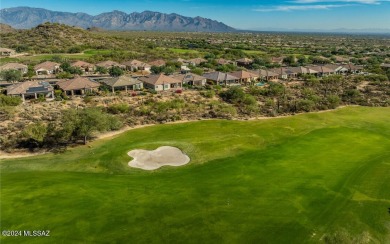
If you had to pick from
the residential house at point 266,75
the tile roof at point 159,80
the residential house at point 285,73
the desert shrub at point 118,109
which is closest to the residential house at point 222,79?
the residential house at point 266,75

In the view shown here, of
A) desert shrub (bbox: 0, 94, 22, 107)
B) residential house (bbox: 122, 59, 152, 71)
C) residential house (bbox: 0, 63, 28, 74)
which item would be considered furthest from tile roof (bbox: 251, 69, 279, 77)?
residential house (bbox: 0, 63, 28, 74)

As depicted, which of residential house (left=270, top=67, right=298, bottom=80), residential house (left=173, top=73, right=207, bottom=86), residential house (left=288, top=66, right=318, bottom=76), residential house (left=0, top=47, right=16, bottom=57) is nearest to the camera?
residential house (left=173, top=73, right=207, bottom=86)

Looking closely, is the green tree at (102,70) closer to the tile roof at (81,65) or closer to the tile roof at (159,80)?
the tile roof at (81,65)

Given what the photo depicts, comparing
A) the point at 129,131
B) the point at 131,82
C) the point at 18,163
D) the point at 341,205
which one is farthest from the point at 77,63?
the point at 341,205

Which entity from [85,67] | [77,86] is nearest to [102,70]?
[85,67]

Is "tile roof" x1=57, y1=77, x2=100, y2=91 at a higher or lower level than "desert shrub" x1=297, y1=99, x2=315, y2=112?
higher

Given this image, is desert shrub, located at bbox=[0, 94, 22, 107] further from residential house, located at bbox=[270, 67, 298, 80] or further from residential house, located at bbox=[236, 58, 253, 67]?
residential house, located at bbox=[236, 58, 253, 67]
